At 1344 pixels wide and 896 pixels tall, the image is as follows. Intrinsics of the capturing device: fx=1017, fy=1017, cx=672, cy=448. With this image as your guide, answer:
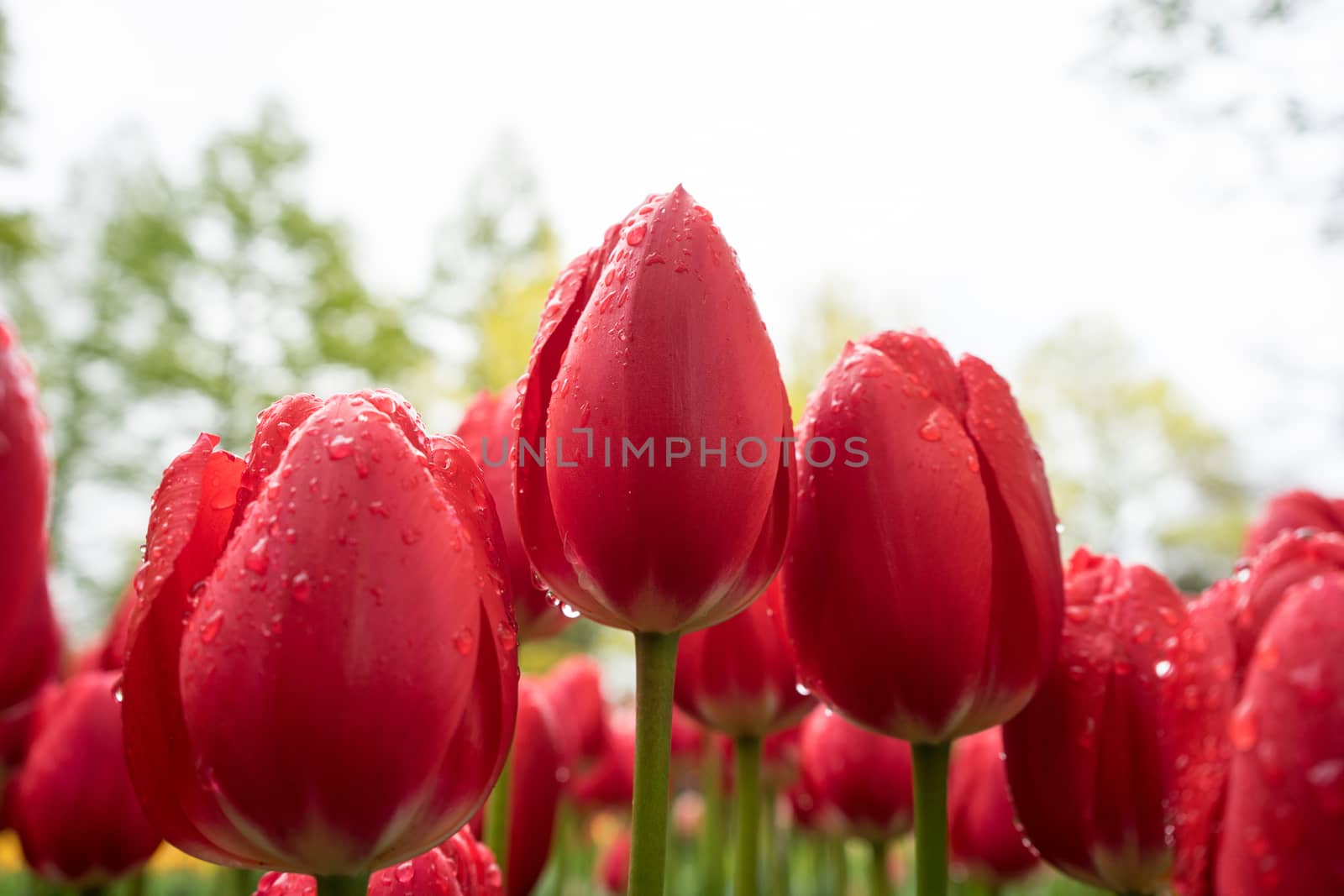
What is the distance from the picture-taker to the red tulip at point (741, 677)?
0.77 metres

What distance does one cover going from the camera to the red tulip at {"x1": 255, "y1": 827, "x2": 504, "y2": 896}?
1.59 feet

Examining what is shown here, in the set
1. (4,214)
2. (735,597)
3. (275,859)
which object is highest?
(4,214)

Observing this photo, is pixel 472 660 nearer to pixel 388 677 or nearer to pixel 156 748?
pixel 388 677

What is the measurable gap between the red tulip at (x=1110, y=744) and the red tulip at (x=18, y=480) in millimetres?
515

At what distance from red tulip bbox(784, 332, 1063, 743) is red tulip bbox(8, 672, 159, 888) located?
0.69 m

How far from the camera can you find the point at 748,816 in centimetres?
82

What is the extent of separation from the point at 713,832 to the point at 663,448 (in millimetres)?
986

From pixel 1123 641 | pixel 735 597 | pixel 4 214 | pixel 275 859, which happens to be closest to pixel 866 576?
pixel 735 597

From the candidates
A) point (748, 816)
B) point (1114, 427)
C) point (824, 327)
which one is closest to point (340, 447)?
point (748, 816)

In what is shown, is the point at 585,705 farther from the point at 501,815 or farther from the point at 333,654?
the point at 333,654

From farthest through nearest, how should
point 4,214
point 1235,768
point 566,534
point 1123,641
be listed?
point 4,214 < point 1123,641 < point 566,534 < point 1235,768

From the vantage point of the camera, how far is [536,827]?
2.45 ft

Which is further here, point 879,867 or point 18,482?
point 879,867

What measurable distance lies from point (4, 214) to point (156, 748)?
40.8ft
